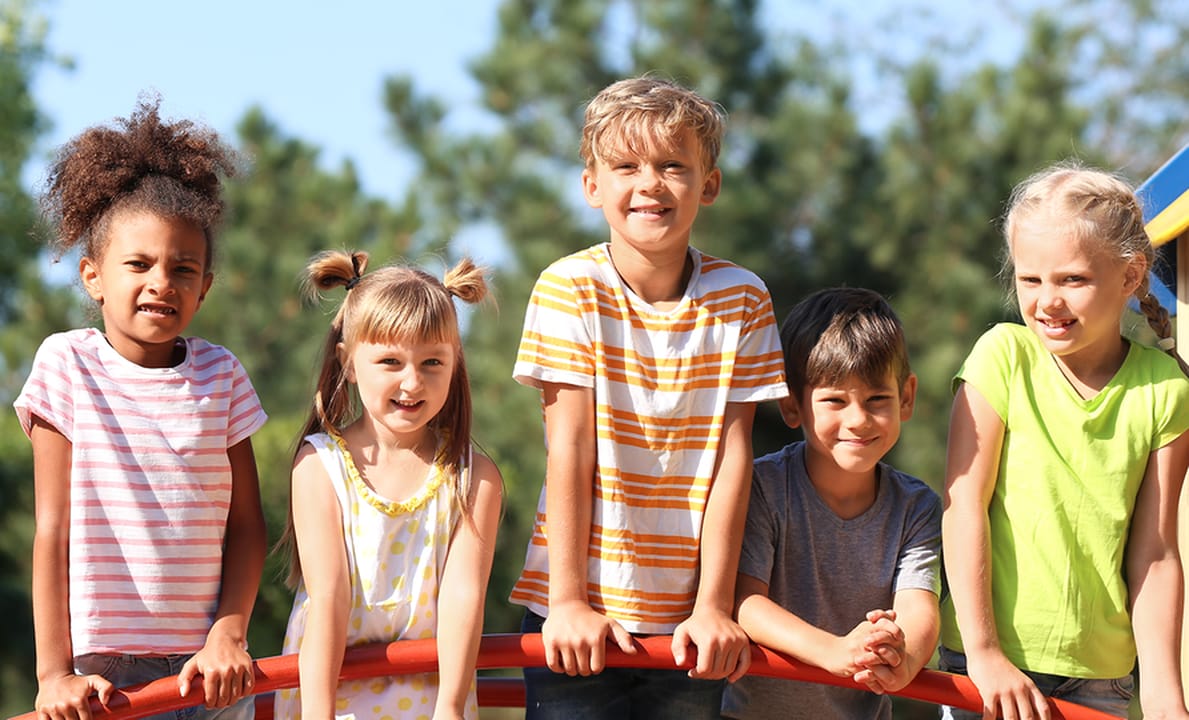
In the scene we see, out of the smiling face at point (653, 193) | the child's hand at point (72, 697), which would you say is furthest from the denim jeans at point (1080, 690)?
the child's hand at point (72, 697)

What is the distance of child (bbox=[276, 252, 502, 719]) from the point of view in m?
3.45

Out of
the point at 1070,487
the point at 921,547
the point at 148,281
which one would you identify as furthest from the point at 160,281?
the point at 1070,487

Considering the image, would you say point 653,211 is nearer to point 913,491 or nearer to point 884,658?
point 913,491

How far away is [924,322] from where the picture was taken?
13555 mm

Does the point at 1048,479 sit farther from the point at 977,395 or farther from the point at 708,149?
the point at 708,149

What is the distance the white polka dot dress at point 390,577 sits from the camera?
3.52 meters

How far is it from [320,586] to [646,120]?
→ 1.35 metres

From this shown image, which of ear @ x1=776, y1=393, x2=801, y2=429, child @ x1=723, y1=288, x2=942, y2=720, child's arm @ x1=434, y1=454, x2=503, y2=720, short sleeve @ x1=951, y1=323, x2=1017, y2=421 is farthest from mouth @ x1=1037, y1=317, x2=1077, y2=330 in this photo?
child's arm @ x1=434, y1=454, x2=503, y2=720

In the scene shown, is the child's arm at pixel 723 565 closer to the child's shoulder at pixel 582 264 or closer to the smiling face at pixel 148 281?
the child's shoulder at pixel 582 264

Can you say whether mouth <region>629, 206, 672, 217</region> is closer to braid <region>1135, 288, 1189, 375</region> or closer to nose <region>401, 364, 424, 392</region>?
nose <region>401, 364, 424, 392</region>

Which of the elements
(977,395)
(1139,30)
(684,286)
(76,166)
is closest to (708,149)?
(684,286)

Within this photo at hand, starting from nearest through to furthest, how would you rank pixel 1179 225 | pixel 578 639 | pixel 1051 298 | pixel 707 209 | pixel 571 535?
pixel 578 639 < pixel 571 535 < pixel 1051 298 < pixel 1179 225 < pixel 707 209

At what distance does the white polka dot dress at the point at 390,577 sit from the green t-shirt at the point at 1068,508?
4.39ft

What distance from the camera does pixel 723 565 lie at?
357cm
